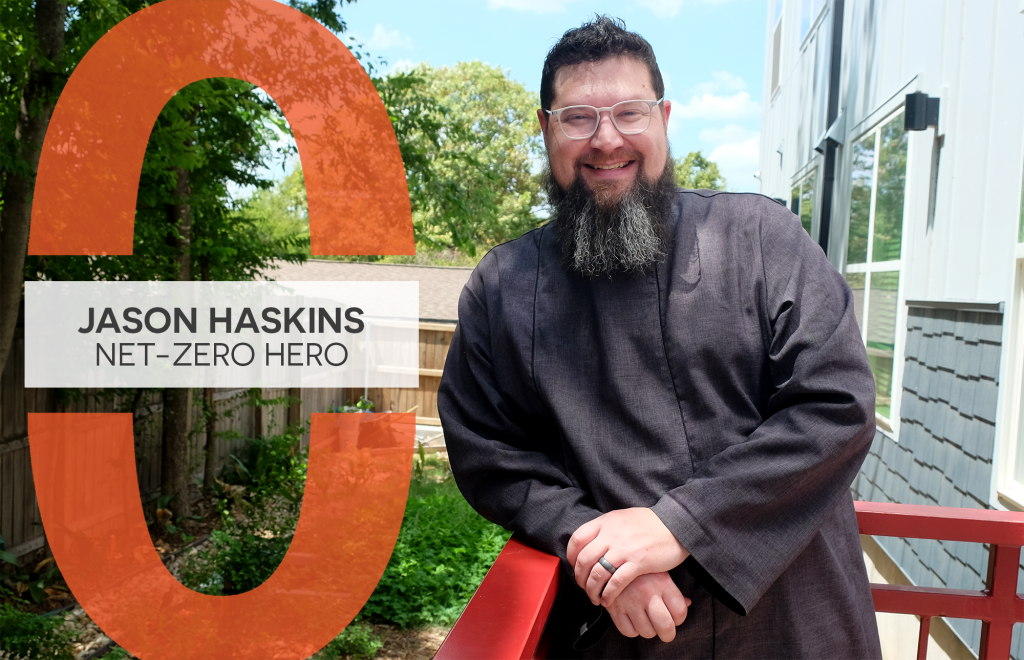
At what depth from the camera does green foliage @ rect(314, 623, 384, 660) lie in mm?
4629

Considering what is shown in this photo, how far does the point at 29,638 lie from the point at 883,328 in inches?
204

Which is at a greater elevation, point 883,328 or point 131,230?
point 131,230

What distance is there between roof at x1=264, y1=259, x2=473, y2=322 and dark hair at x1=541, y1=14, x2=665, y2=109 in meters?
18.1

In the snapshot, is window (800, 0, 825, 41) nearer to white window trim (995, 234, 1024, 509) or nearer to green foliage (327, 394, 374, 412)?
white window trim (995, 234, 1024, 509)

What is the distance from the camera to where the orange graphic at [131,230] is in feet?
13.7

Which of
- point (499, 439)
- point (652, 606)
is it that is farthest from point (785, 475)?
point (499, 439)

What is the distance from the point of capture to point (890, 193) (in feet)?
13.8

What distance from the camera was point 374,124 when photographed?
6.64m

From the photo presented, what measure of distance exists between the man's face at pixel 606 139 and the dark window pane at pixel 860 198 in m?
3.73

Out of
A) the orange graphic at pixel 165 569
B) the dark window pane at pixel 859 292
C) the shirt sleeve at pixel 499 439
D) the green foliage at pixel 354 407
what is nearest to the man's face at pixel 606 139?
the shirt sleeve at pixel 499 439

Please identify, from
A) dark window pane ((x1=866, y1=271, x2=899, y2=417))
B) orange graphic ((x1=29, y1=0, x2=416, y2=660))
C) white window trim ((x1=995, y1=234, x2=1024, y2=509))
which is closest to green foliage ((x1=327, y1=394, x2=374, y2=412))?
orange graphic ((x1=29, y1=0, x2=416, y2=660))

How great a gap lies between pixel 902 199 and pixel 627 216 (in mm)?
3211

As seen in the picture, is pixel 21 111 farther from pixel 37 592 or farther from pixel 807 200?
pixel 807 200

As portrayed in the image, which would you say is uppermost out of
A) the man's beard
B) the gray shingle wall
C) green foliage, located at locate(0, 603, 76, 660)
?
the man's beard
